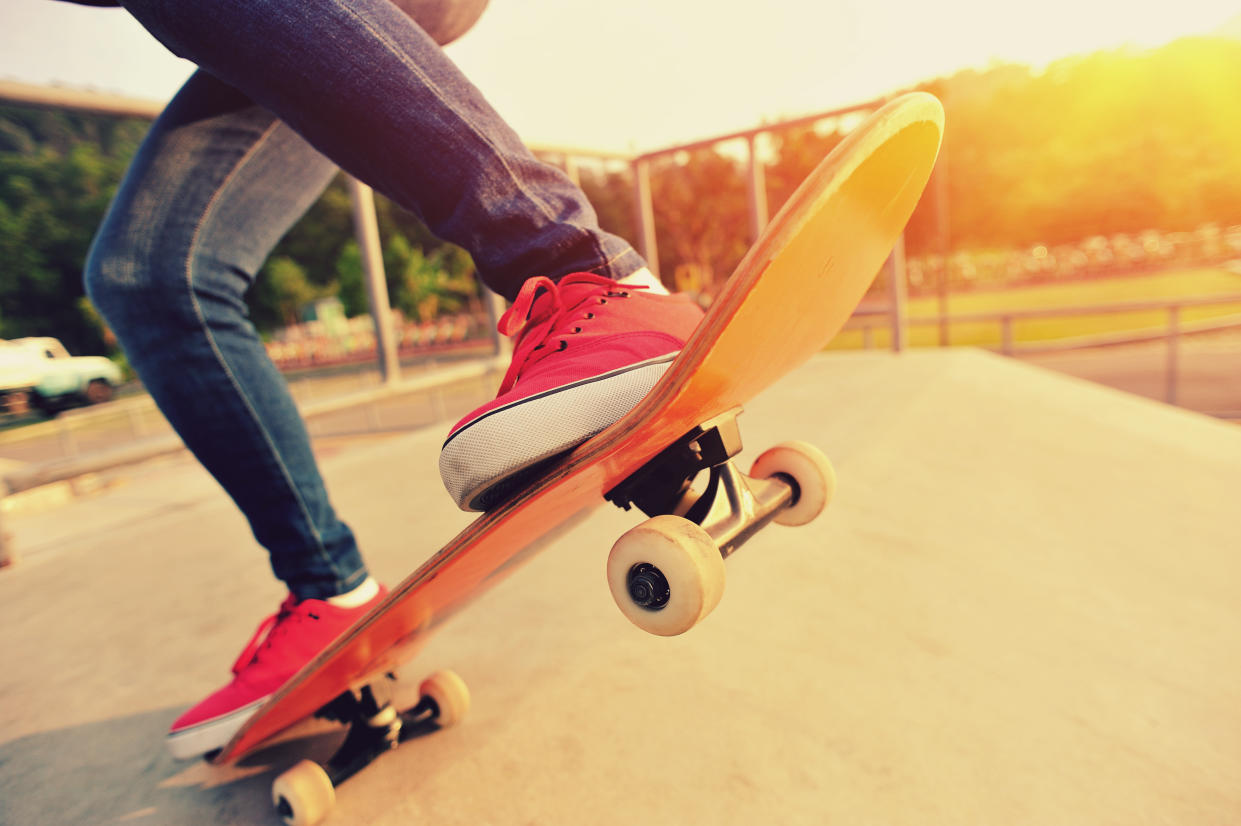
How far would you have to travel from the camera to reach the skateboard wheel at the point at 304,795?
2.55 feet

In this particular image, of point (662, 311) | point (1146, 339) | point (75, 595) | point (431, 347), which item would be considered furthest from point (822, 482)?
point (1146, 339)

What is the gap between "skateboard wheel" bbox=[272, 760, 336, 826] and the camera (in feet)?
2.55

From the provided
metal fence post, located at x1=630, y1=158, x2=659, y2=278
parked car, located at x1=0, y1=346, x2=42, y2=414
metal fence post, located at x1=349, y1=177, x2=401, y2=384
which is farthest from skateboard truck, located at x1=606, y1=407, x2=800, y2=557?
parked car, located at x1=0, y1=346, x2=42, y2=414

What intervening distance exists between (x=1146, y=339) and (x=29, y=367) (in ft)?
70.2

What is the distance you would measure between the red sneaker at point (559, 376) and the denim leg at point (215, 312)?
40 cm

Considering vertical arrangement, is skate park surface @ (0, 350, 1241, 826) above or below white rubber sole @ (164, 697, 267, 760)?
below

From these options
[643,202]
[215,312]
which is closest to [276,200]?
[215,312]

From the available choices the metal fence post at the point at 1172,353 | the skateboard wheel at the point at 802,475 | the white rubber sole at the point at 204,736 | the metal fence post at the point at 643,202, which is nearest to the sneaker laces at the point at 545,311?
the skateboard wheel at the point at 802,475

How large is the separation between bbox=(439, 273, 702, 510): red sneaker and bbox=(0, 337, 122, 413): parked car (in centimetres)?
389

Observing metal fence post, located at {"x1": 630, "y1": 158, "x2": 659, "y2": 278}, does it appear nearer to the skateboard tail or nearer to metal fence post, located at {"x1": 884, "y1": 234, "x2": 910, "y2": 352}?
metal fence post, located at {"x1": 884, "y1": 234, "x2": 910, "y2": 352}

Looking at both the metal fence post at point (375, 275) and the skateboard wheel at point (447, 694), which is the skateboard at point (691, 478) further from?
the metal fence post at point (375, 275)

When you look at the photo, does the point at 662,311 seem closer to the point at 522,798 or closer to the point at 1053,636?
the point at 522,798

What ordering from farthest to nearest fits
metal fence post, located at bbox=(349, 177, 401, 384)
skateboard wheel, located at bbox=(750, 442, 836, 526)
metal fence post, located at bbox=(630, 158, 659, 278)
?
1. metal fence post, located at bbox=(630, 158, 659, 278)
2. metal fence post, located at bbox=(349, 177, 401, 384)
3. skateboard wheel, located at bbox=(750, 442, 836, 526)

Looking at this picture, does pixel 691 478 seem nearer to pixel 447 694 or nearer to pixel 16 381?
pixel 447 694
